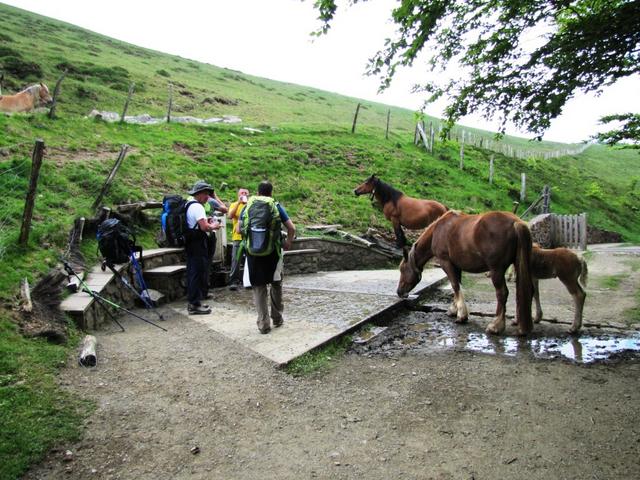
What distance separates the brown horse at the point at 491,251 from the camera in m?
5.54

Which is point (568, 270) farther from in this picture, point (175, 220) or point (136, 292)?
point (136, 292)

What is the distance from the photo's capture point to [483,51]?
5633 mm

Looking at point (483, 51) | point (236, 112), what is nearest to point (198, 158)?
point (483, 51)

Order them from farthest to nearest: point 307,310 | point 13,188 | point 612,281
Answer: point 612,281 → point 13,188 → point 307,310

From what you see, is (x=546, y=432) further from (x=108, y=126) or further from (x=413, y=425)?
(x=108, y=126)

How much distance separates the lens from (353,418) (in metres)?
3.60

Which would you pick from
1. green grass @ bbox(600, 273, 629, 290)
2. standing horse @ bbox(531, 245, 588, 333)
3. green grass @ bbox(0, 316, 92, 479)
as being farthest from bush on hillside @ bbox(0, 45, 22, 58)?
green grass @ bbox(600, 273, 629, 290)

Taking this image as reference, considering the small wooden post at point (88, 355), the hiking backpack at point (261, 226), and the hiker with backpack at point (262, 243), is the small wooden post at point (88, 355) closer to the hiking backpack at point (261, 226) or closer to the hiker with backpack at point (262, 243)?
the hiker with backpack at point (262, 243)

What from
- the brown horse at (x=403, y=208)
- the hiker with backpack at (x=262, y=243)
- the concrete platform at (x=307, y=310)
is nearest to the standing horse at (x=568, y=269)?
the concrete platform at (x=307, y=310)

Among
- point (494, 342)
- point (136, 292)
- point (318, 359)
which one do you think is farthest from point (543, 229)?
point (136, 292)

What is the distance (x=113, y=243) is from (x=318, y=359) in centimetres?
365

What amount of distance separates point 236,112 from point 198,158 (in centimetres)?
1716

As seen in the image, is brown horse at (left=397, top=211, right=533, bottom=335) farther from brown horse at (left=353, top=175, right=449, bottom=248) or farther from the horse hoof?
brown horse at (left=353, top=175, right=449, bottom=248)

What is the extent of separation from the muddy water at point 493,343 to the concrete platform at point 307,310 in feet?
1.44
